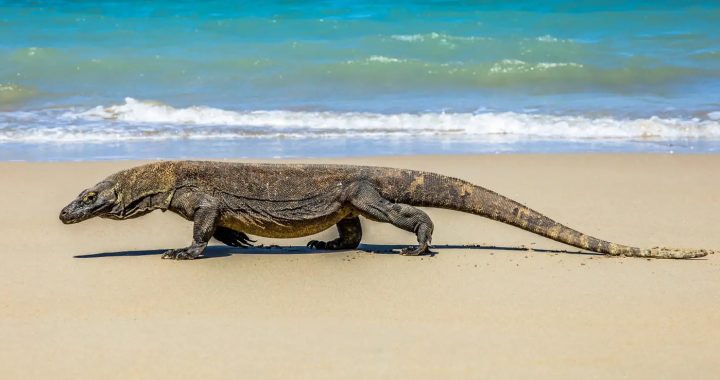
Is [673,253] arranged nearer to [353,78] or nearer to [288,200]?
[288,200]

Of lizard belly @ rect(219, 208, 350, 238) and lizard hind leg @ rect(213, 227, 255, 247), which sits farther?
lizard hind leg @ rect(213, 227, 255, 247)

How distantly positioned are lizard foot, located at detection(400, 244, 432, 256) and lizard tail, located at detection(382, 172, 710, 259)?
1.41 ft

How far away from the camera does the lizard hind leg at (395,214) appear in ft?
30.4

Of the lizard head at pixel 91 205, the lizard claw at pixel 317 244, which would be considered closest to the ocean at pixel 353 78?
the lizard claw at pixel 317 244

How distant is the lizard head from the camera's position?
921 centimetres

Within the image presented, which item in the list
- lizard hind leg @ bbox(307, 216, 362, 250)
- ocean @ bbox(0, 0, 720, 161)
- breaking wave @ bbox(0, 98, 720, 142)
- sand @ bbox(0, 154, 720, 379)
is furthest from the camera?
breaking wave @ bbox(0, 98, 720, 142)

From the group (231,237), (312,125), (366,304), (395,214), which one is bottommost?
(366,304)

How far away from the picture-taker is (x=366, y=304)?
760 centimetres

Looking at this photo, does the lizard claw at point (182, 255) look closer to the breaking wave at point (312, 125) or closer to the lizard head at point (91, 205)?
the lizard head at point (91, 205)

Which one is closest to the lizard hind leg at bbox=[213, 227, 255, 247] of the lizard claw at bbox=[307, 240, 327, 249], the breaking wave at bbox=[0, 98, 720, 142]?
the lizard claw at bbox=[307, 240, 327, 249]

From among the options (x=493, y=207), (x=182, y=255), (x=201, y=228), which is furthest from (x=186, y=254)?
(x=493, y=207)

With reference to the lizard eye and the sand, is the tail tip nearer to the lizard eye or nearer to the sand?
the sand

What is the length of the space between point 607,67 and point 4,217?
69.3 ft

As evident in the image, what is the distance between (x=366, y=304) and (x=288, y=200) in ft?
6.72
